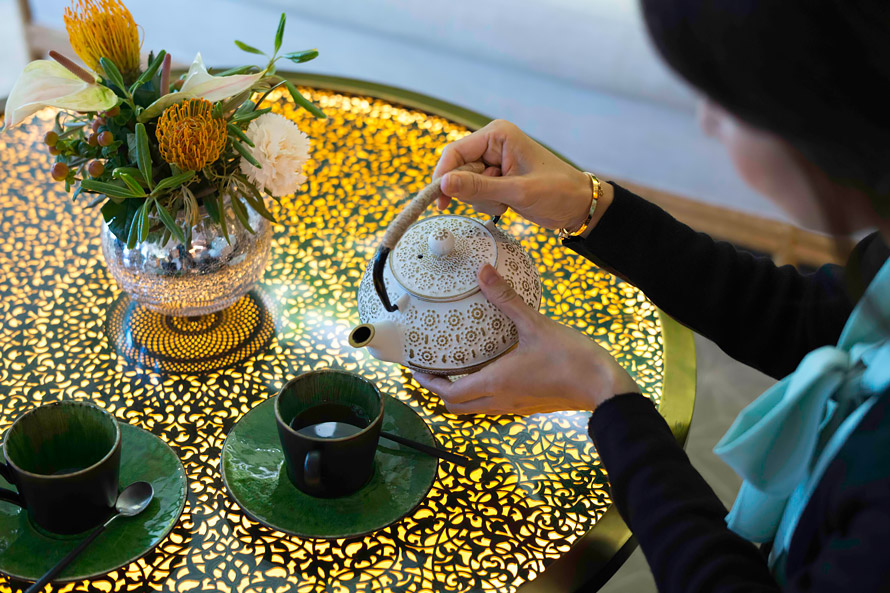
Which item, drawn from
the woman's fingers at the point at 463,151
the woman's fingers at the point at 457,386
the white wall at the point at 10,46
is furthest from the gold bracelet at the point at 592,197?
the white wall at the point at 10,46

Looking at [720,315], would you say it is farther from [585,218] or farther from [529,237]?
[529,237]

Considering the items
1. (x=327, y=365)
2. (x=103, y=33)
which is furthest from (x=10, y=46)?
(x=327, y=365)

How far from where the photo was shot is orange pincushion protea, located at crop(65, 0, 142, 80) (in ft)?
2.57

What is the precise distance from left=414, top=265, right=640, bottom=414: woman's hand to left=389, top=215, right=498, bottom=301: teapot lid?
27mm

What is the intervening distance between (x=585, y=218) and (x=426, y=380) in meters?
0.27

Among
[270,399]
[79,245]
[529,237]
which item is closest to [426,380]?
[270,399]

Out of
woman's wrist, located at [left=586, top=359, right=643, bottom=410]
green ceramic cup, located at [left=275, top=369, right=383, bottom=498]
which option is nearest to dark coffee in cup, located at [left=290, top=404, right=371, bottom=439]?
green ceramic cup, located at [left=275, top=369, right=383, bottom=498]

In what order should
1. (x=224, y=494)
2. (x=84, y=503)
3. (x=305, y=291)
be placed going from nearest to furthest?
(x=84, y=503) → (x=224, y=494) → (x=305, y=291)

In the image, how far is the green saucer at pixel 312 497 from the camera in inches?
28.2

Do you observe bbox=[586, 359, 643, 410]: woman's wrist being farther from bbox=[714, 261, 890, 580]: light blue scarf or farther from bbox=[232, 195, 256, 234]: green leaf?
bbox=[232, 195, 256, 234]: green leaf

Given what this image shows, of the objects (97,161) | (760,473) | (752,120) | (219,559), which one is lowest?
(219,559)

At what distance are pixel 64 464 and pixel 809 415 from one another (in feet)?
2.08

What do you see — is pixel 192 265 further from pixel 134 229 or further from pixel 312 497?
Answer: pixel 312 497

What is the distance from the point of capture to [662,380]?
3.05ft
